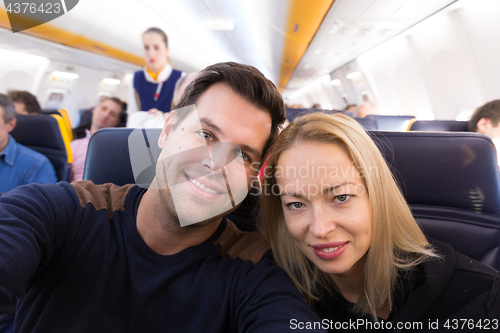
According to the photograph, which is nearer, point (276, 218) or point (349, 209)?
point (349, 209)

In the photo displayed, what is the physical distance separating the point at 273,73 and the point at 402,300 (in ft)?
38.1

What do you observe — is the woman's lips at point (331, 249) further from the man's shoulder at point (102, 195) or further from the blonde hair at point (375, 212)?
the man's shoulder at point (102, 195)

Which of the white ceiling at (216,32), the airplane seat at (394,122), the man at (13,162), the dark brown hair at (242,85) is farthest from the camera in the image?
the white ceiling at (216,32)

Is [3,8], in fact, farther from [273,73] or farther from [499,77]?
[273,73]

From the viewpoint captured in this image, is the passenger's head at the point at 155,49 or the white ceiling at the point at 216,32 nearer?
the passenger's head at the point at 155,49

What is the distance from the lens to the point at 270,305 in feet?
2.98

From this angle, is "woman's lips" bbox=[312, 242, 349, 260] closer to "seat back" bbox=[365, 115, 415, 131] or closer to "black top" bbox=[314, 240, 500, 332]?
"black top" bbox=[314, 240, 500, 332]

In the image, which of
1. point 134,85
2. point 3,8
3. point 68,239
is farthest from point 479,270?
point 3,8

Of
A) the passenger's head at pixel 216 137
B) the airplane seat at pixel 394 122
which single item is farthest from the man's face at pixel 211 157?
the airplane seat at pixel 394 122

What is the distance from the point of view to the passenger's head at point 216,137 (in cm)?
107

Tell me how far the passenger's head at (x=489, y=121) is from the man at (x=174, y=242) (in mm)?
2687

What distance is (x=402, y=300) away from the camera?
1.04 metres

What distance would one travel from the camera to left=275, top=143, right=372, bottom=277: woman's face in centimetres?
102

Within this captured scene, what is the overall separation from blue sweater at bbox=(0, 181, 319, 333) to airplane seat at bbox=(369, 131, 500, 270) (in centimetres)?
75
